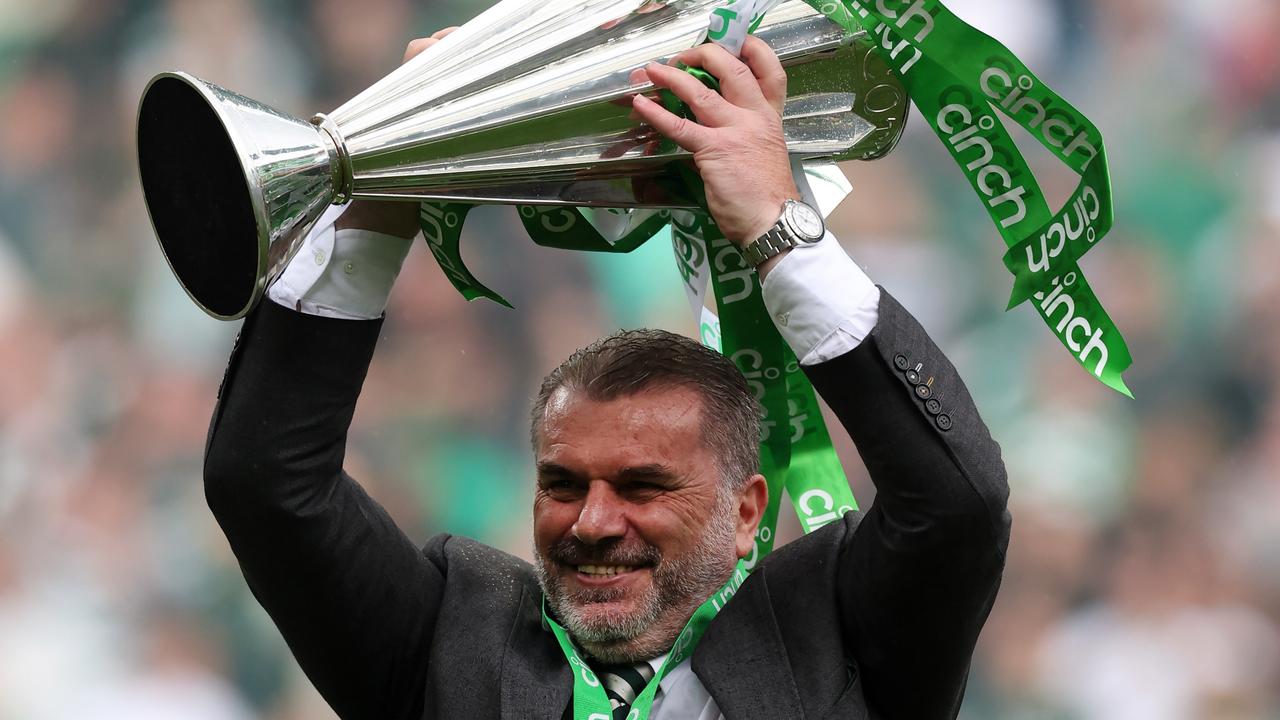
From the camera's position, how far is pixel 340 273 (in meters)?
1.80

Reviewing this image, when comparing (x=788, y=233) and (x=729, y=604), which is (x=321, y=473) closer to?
(x=729, y=604)

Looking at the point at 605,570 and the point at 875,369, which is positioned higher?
the point at 875,369

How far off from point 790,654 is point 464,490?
1.60 metres

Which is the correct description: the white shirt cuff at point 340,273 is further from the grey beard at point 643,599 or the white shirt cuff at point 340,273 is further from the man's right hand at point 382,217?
Result: the grey beard at point 643,599

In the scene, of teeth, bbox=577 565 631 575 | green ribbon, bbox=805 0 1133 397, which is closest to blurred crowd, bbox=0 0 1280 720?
teeth, bbox=577 565 631 575

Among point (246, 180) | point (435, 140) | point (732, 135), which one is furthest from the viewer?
point (732, 135)

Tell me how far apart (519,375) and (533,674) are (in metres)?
1.55

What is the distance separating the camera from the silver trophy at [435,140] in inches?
57.5

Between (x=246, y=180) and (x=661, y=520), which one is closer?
(x=246, y=180)

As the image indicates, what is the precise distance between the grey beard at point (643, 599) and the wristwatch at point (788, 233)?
385mm

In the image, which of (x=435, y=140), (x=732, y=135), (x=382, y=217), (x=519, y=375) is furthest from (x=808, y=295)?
(x=519, y=375)

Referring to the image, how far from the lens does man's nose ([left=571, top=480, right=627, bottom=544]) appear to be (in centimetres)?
180

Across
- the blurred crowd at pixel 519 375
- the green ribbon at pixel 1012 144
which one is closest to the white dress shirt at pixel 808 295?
the green ribbon at pixel 1012 144

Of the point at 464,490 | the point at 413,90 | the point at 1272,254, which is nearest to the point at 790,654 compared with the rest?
the point at 413,90
